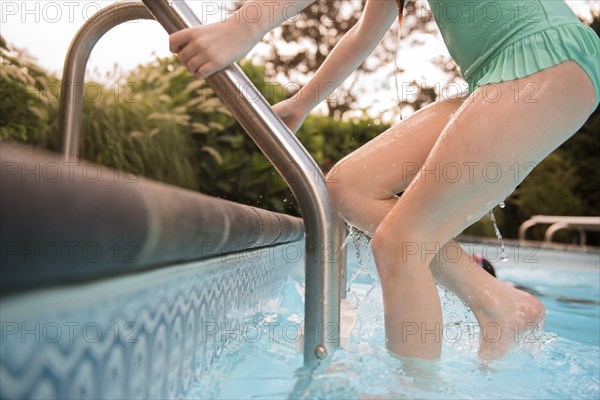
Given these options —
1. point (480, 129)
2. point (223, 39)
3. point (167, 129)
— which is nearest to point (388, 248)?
point (480, 129)

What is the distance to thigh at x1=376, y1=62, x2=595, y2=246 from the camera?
120 centimetres

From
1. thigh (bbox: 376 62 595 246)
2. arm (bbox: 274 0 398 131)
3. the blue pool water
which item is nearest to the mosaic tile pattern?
the blue pool water

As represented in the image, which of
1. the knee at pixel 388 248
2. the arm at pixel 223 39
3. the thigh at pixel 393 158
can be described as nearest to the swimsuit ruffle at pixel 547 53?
the thigh at pixel 393 158

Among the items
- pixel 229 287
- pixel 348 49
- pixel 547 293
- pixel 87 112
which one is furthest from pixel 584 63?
pixel 87 112

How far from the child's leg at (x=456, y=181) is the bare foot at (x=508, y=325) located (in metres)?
0.28

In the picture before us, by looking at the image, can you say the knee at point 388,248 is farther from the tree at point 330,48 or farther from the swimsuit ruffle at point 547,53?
the tree at point 330,48

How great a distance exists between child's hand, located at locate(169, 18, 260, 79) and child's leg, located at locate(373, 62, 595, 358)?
1.52 feet

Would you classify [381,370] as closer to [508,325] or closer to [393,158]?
[508,325]

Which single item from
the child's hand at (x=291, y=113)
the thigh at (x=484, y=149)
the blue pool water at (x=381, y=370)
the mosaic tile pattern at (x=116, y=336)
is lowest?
the blue pool water at (x=381, y=370)

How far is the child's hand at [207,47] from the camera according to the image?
0.96m

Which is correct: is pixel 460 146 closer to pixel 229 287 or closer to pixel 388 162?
pixel 388 162

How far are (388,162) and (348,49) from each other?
1.08 feet

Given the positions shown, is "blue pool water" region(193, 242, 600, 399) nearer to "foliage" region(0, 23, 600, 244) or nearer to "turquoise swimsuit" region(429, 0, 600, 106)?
"turquoise swimsuit" region(429, 0, 600, 106)

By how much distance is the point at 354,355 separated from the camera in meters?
1.16
